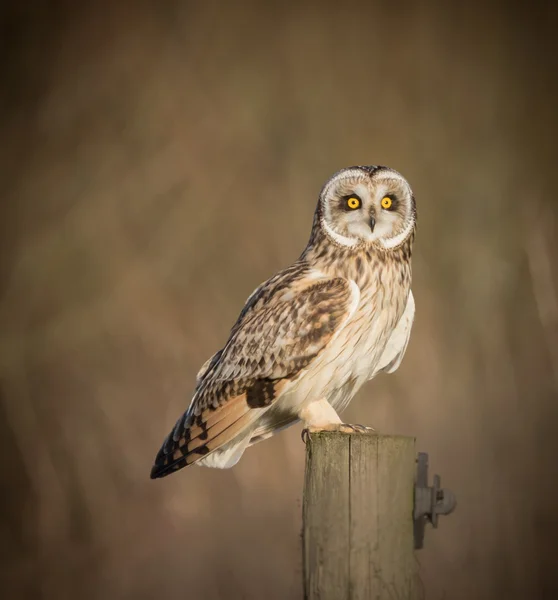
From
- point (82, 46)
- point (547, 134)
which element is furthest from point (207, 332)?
point (82, 46)

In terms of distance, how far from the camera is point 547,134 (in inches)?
275

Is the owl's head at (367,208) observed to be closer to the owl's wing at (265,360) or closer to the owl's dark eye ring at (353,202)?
the owl's dark eye ring at (353,202)

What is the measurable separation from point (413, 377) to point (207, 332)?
1370mm

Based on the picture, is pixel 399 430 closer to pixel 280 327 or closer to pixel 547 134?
pixel 280 327

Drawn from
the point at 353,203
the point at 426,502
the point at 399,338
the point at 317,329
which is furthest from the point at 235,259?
the point at 426,502

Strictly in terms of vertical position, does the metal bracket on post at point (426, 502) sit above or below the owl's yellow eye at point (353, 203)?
below

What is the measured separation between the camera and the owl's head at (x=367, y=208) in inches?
122

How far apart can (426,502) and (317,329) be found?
72cm

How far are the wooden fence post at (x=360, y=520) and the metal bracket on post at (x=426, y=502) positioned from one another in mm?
50

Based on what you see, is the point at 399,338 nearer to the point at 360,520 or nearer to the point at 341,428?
the point at 341,428

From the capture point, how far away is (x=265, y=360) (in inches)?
120

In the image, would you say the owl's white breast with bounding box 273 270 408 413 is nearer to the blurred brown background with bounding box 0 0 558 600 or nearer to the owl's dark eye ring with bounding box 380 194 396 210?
the owl's dark eye ring with bounding box 380 194 396 210

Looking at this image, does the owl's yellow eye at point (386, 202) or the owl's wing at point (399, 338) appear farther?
the owl's wing at point (399, 338)

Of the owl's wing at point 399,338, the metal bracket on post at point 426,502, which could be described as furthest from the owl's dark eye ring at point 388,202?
the metal bracket on post at point 426,502
